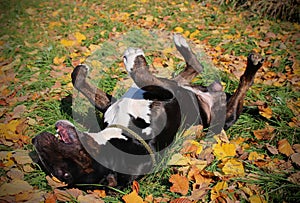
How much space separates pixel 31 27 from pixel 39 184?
404 centimetres

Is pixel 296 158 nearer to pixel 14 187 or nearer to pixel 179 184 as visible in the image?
pixel 179 184

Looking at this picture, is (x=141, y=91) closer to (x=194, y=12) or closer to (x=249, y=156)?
(x=249, y=156)

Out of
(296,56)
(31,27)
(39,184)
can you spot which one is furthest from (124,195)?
(31,27)

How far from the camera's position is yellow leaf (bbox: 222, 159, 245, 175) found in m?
2.60

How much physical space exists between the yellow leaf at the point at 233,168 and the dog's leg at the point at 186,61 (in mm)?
1104

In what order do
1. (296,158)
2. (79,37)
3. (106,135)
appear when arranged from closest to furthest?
(106,135), (296,158), (79,37)

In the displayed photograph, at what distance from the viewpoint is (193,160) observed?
276cm

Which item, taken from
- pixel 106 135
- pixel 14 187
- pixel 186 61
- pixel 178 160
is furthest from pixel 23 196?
pixel 186 61

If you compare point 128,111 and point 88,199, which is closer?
point 88,199

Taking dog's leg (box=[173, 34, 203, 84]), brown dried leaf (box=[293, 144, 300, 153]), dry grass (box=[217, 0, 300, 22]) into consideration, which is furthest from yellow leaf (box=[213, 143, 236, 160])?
dry grass (box=[217, 0, 300, 22])

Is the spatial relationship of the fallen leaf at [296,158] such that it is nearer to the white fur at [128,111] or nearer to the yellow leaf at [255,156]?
the yellow leaf at [255,156]

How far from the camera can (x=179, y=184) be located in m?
2.52

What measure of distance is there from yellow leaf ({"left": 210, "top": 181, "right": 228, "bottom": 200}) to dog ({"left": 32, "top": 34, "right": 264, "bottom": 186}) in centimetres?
55

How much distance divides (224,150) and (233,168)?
0.83 feet
